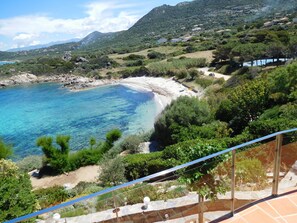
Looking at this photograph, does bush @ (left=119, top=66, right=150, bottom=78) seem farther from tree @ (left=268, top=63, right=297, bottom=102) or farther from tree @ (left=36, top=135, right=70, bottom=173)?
tree @ (left=268, top=63, right=297, bottom=102)

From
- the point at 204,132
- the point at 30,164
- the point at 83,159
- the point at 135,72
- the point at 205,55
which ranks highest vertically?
the point at 205,55

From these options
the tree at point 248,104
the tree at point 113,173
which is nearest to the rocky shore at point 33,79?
the tree at point 248,104

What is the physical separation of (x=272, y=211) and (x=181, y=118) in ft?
52.4

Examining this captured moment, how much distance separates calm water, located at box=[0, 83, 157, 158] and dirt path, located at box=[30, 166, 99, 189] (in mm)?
6428

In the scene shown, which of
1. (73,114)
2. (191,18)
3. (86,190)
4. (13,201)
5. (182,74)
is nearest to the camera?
(13,201)

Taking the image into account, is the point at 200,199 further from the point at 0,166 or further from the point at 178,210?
the point at 0,166

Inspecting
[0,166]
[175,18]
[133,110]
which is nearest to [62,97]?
[133,110]

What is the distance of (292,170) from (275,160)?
1.56 feet

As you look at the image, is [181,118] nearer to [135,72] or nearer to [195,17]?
[135,72]

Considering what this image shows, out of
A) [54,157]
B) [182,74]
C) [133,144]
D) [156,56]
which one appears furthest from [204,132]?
[156,56]

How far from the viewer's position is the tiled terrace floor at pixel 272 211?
131 inches

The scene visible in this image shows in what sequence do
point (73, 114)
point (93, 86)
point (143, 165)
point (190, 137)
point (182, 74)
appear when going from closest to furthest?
1. point (143, 165)
2. point (190, 137)
3. point (73, 114)
4. point (182, 74)
5. point (93, 86)

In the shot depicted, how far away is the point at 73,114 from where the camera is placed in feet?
129

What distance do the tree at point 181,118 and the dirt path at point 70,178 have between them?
17.3ft
